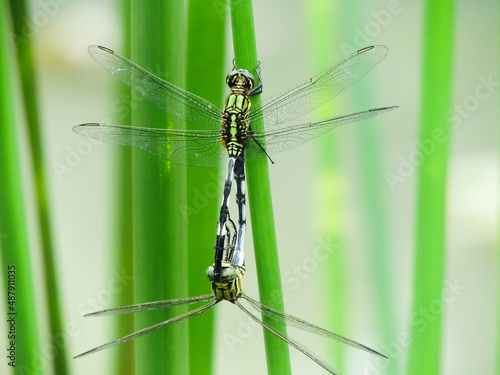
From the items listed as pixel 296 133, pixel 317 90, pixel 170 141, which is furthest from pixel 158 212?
pixel 317 90

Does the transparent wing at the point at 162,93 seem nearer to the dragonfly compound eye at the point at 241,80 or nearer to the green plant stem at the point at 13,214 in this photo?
the dragonfly compound eye at the point at 241,80

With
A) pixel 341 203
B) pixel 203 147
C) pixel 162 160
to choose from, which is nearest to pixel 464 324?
pixel 341 203

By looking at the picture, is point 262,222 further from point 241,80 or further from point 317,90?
point 317,90

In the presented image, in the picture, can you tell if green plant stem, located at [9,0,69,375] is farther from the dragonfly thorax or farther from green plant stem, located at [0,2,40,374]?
the dragonfly thorax

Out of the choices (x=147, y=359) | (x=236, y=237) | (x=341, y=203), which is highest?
(x=341, y=203)

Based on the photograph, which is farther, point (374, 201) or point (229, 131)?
point (374, 201)

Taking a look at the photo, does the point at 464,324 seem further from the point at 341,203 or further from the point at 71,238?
the point at 71,238
